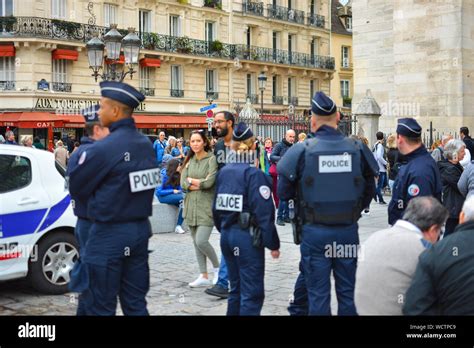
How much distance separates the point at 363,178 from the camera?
5738mm

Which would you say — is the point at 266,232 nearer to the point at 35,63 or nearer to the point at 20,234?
the point at 20,234

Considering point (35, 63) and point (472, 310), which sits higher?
point (35, 63)

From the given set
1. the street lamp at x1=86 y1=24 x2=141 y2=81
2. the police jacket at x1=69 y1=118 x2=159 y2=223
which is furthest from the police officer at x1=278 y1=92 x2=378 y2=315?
the street lamp at x1=86 y1=24 x2=141 y2=81

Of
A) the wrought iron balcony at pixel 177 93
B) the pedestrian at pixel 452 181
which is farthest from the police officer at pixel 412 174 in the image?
the wrought iron balcony at pixel 177 93

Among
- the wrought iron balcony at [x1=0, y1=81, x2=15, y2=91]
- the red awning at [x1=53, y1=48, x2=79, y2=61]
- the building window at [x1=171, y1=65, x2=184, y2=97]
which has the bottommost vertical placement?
the wrought iron balcony at [x1=0, y1=81, x2=15, y2=91]

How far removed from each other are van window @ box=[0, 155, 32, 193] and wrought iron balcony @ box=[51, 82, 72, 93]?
89.2ft

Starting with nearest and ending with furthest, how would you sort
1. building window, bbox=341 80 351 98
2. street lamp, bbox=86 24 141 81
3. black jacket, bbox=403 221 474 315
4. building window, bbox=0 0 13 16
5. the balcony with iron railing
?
black jacket, bbox=403 221 474 315, street lamp, bbox=86 24 141 81, the balcony with iron railing, building window, bbox=0 0 13 16, building window, bbox=341 80 351 98

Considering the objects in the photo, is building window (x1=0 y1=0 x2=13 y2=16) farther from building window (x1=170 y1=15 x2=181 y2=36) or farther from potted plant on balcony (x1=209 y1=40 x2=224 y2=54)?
potted plant on balcony (x1=209 y1=40 x2=224 y2=54)

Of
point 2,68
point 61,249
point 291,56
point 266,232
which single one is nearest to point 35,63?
point 2,68

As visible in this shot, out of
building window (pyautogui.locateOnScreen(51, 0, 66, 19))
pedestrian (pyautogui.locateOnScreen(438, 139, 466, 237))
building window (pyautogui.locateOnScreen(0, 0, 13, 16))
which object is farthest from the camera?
building window (pyautogui.locateOnScreen(51, 0, 66, 19))

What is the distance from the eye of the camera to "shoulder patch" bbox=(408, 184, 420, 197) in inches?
252

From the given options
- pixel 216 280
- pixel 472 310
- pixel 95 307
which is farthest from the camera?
pixel 216 280

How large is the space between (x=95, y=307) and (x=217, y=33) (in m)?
39.4

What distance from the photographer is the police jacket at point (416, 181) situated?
6418 mm
